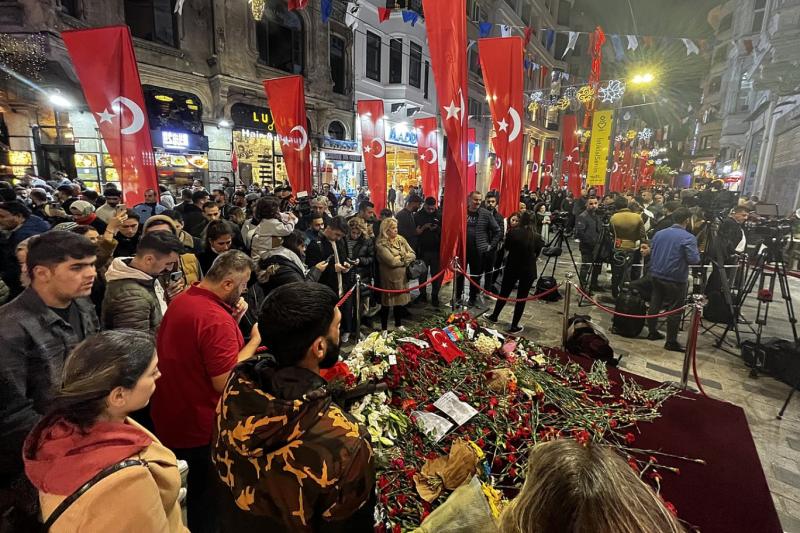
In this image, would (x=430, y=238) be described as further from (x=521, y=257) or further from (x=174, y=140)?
(x=174, y=140)

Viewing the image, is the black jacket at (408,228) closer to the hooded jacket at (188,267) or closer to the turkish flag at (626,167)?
the hooded jacket at (188,267)

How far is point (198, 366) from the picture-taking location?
2123mm

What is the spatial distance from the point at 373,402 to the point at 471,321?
1.86 metres

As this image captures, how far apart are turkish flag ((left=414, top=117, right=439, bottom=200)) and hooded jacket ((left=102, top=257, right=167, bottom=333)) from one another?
945 cm

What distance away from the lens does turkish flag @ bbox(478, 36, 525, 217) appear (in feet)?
21.1

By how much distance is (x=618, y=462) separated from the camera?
2.95 feet

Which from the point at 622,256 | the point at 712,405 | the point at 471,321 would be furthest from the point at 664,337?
the point at 471,321

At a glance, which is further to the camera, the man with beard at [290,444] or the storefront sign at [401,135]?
the storefront sign at [401,135]

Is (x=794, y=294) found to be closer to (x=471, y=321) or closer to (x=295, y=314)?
(x=471, y=321)

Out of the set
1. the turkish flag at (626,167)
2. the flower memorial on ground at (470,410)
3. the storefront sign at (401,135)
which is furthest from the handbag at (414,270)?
the turkish flag at (626,167)

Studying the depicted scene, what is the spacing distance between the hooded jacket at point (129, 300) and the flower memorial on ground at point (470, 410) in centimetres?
130

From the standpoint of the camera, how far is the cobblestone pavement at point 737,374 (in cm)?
337

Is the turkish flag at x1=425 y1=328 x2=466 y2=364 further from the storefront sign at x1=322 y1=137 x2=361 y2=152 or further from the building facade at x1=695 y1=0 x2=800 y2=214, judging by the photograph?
the storefront sign at x1=322 y1=137 x2=361 y2=152

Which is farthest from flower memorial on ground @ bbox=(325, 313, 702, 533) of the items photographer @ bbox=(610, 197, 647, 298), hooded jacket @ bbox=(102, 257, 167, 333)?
photographer @ bbox=(610, 197, 647, 298)
